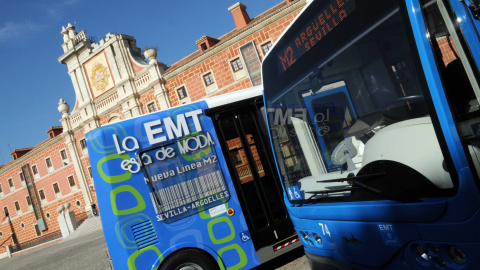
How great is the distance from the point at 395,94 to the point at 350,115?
40 centimetres

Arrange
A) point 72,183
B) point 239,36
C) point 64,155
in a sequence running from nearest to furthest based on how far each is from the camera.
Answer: point 239,36 → point 72,183 → point 64,155

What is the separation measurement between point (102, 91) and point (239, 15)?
43.0 ft

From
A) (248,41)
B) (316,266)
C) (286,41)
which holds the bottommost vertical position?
(316,266)

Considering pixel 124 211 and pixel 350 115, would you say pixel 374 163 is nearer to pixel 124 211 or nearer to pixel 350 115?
pixel 350 115

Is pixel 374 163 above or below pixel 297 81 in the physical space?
below

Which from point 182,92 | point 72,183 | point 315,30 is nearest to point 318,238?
point 315,30

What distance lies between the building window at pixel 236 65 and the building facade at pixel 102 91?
0.20ft

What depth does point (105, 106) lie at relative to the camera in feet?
96.2

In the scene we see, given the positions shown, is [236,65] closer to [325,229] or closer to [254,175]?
[254,175]

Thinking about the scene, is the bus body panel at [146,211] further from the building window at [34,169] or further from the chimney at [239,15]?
the building window at [34,169]

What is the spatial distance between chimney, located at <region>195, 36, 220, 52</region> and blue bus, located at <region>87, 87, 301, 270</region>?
19.4 m

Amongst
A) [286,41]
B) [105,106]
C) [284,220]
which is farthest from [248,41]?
[286,41]

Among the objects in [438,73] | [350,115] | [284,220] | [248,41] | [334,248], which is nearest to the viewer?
[438,73]

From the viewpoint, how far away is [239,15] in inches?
914
